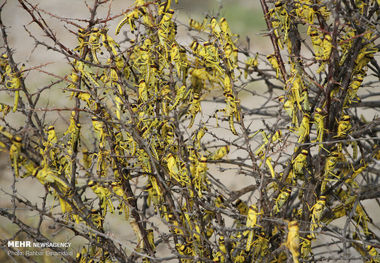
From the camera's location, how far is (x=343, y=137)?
1.65 m

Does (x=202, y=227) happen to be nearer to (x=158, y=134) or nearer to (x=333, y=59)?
(x=158, y=134)

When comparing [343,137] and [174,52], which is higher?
[174,52]

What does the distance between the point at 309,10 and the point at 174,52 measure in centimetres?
53

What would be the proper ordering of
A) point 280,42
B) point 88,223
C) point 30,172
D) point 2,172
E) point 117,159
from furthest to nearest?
point 2,172 → point 280,42 → point 117,159 → point 88,223 → point 30,172

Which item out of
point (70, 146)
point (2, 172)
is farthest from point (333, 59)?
point (2, 172)

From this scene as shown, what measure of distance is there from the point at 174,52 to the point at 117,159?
0.45 metres

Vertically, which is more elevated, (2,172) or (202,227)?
(2,172)

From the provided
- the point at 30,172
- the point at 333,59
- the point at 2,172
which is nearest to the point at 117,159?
the point at 30,172

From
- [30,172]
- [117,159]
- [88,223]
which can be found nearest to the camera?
[30,172]

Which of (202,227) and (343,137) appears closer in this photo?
(202,227)

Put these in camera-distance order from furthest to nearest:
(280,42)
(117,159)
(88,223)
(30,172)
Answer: (280,42) < (117,159) < (88,223) < (30,172)

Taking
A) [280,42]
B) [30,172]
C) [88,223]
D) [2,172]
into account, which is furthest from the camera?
[2,172]

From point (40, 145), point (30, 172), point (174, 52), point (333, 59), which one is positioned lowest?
point (30, 172)

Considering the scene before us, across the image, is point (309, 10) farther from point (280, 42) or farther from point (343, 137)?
point (343, 137)
